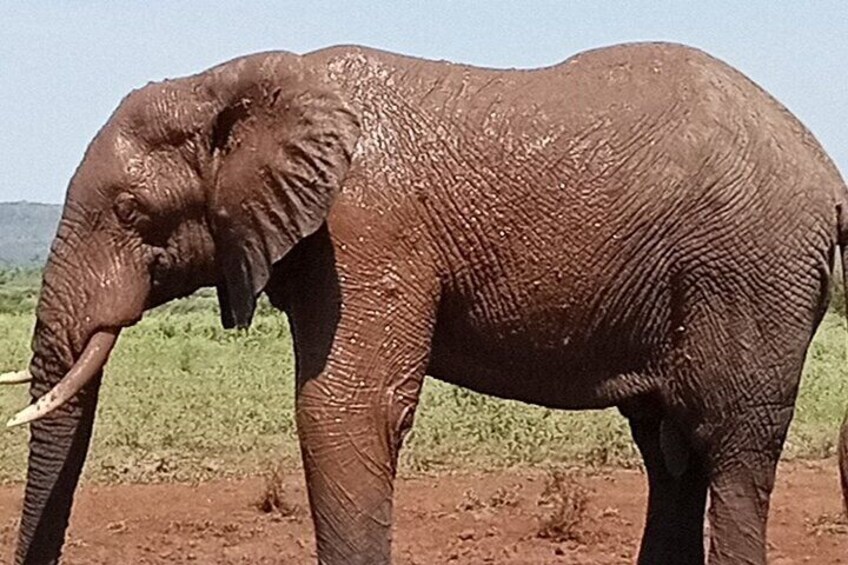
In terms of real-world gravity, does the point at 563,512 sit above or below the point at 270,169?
below

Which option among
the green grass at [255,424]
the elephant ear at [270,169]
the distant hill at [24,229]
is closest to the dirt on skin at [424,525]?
the green grass at [255,424]

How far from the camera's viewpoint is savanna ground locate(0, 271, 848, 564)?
26.7ft

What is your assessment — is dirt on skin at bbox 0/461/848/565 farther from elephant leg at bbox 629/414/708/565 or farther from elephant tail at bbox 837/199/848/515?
elephant tail at bbox 837/199/848/515

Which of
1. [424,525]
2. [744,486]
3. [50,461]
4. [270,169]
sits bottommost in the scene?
[424,525]

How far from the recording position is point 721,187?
4805mm

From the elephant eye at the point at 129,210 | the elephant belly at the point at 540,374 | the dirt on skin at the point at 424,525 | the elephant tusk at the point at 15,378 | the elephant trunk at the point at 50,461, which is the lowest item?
A: the dirt on skin at the point at 424,525

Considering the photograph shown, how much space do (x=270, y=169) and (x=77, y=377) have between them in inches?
32.7

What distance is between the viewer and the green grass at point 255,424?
11.1 m

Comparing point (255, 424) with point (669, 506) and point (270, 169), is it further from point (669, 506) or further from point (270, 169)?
point (270, 169)

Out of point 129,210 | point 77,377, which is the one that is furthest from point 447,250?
point 77,377

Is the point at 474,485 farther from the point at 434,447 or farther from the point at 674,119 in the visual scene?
the point at 674,119

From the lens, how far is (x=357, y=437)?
179 inches

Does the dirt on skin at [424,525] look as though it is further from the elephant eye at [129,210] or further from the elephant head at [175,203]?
the elephant eye at [129,210]

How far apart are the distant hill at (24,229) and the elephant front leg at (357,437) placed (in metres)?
124
